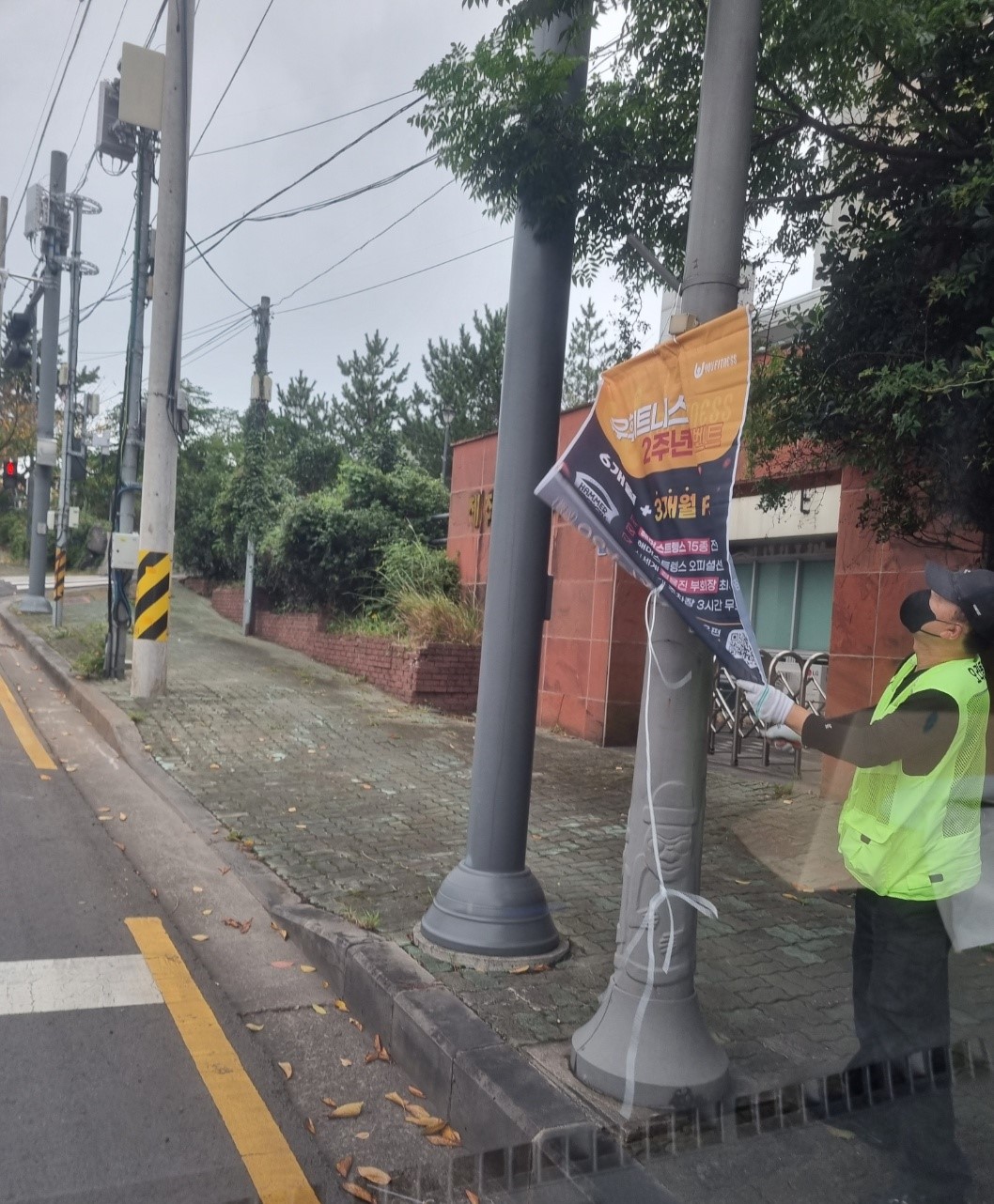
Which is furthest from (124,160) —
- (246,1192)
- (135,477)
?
(246,1192)

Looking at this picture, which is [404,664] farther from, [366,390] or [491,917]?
[366,390]

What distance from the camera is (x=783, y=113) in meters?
5.93

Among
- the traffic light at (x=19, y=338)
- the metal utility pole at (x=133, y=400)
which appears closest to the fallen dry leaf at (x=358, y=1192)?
the metal utility pole at (x=133, y=400)

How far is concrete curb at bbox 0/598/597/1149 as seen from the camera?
3.40 m

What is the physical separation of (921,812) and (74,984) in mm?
3415

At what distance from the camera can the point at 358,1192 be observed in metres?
3.24

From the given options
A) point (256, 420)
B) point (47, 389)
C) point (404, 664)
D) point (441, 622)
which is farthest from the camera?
point (47, 389)

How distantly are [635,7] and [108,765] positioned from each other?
22.1ft

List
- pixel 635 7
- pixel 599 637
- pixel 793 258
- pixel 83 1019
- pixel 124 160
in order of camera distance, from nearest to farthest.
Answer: pixel 83 1019
pixel 635 7
pixel 793 258
pixel 599 637
pixel 124 160

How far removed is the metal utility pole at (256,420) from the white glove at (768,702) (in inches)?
653

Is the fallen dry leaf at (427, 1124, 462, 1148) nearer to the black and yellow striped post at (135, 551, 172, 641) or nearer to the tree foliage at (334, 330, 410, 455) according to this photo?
the black and yellow striped post at (135, 551, 172, 641)

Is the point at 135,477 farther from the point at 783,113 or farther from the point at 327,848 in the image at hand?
the point at 783,113

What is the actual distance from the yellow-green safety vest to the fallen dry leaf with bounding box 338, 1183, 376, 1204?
1.74 meters

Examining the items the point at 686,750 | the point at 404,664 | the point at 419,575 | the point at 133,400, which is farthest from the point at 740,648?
the point at 133,400
